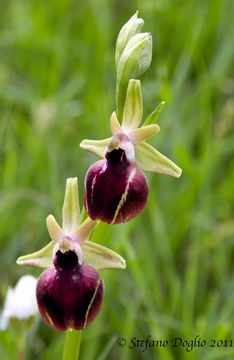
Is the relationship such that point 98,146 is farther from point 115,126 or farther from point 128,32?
point 128,32

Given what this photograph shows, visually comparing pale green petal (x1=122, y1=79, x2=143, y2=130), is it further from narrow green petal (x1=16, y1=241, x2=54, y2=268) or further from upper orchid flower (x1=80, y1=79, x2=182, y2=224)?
narrow green petal (x1=16, y1=241, x2=54, y2=268)

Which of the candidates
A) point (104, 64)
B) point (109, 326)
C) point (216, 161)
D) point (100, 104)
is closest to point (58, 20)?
point (104, 64)

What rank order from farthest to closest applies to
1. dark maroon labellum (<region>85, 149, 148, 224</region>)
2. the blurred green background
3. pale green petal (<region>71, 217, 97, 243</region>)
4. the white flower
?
the blurred green background
the white flower
pale green petal (<region>71, 217, 97, 243</region>)
dark maroon labellum (<region>85, 149, 148, 224</region>)

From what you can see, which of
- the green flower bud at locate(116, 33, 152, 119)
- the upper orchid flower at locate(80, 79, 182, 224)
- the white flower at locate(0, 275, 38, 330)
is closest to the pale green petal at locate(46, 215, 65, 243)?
the upper orchid flower at locate(80, 79, 182, 224)

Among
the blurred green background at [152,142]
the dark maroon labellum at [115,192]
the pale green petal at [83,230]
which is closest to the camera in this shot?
the dark maroon labellum at [115,192]

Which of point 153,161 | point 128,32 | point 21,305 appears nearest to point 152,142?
point 21,305

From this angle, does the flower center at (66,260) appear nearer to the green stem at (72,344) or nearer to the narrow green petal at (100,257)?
the narrow green petal at (100,257)

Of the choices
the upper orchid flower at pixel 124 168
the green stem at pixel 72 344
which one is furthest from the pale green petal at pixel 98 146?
the green stem at pixel 72 344

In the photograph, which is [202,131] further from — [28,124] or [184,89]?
[28,124]
